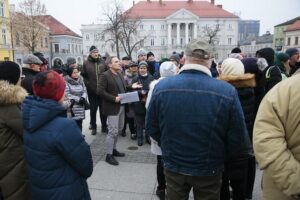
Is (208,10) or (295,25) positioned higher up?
(208,10)

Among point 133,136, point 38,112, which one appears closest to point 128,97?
point 133,136

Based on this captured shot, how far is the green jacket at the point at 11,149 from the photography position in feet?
8.36

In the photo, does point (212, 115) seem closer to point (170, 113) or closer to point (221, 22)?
point (170, 113)

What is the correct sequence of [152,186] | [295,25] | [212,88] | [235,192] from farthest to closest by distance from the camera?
[295,25], [152,186], [235,192], [212,88]

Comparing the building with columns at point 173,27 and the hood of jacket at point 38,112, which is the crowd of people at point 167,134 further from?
the building with columns at point 173,27

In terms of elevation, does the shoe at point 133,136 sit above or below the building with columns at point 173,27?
below

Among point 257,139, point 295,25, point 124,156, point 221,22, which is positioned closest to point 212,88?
point 257,139

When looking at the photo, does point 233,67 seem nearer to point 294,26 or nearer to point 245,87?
point 245,87

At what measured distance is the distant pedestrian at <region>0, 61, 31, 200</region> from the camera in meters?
2.55

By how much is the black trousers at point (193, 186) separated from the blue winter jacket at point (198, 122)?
0.24 feet

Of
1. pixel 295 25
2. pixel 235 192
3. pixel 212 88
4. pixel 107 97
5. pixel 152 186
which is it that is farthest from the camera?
pixel 295 25

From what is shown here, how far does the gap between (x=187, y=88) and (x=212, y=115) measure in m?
0.31

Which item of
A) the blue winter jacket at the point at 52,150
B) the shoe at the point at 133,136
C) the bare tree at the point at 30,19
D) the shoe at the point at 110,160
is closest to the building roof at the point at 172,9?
the bare tree at the point at 30,19

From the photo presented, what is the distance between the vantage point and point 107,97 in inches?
204
